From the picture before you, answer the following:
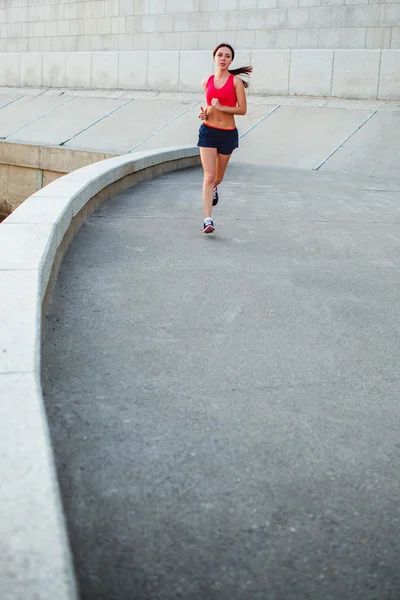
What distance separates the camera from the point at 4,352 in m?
3.24

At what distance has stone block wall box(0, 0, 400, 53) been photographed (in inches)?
641

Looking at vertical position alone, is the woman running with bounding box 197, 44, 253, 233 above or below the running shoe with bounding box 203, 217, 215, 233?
above

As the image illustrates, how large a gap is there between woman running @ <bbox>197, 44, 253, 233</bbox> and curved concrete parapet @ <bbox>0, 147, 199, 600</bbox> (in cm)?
181

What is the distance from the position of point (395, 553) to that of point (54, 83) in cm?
2094

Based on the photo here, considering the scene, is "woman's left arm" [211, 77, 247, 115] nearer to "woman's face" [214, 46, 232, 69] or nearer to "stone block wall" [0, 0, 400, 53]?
"woman's face" [214, 46, 232, 69]

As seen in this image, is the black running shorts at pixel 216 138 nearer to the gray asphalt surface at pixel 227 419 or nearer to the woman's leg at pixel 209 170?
the woman's leg at pixel 209 170

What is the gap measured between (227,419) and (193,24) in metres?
17.3

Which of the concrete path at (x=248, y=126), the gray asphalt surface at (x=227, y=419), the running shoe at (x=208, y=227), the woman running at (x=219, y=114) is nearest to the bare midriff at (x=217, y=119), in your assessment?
the woman running at (x=219, y=114)

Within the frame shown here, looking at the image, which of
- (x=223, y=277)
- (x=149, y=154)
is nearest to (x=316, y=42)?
(x=149, y=154)

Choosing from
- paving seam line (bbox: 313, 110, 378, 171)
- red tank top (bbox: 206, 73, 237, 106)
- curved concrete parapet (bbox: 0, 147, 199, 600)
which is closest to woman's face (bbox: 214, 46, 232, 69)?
red tank top (bbox: 206, 73, 237, 106)

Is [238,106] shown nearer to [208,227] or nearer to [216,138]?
[216,138]

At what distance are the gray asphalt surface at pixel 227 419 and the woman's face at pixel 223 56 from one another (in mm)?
1864

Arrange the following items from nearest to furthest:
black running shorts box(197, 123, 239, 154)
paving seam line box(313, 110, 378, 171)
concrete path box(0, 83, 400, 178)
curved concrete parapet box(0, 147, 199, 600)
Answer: curved concrete parapet box(0, 147, 199, 600), black running shorts box(197, 123, 239, 154), paving seam line box(313, 110, 378, 171), concrete path box(0, 83, 400, 178)

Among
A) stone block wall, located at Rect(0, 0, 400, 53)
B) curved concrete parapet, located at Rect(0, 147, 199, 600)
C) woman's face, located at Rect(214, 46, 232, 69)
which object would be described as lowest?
curved concrete parapet, located at Rect(0, 147, 199, 600)
